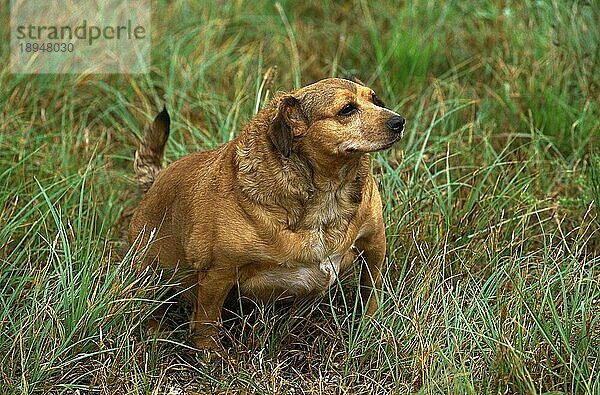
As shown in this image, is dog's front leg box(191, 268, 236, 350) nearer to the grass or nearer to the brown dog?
the brown dog

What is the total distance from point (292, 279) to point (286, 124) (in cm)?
68

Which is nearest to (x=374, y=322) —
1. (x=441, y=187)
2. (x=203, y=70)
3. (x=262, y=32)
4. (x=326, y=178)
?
(x=326, y=178)

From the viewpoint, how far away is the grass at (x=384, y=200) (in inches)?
154

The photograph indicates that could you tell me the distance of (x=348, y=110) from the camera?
13.1ft

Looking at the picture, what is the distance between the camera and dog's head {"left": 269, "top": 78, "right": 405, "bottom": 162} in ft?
12.9

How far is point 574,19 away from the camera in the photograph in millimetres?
6137

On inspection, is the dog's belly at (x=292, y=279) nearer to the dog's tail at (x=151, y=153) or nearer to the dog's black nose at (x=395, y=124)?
the dog's black nose at (x=395, y=124)

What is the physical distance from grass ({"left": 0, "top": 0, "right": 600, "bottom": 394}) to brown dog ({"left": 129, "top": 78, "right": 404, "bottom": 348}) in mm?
183

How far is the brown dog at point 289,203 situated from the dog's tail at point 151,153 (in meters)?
0.54

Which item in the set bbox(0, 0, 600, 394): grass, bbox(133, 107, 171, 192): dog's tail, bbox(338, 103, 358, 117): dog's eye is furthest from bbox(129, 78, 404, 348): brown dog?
bbox(133, 107, 171, 192): dog's tail

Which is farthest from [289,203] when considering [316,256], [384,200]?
[384,200]

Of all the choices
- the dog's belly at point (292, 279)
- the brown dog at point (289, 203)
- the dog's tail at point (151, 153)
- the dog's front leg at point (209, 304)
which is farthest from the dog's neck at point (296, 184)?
the dog's tail at point (151, 153)

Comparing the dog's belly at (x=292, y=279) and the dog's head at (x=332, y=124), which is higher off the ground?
the dog's head at (x=332, y=124)

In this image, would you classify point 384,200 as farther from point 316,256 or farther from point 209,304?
point 209,304
